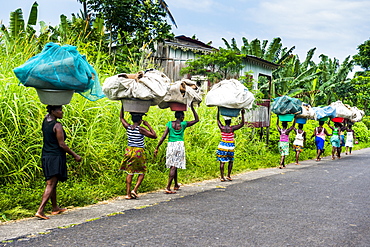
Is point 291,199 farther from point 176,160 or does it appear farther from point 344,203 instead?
point 176,160

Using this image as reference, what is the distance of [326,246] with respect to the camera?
4.47 m

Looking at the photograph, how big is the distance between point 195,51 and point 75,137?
39.5 ft

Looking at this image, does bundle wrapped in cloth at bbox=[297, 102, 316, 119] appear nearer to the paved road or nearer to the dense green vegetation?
the dense green vegetation

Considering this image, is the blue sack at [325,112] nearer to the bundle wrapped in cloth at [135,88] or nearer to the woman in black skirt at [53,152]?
the bundle wrapped in cloth at [135,88]

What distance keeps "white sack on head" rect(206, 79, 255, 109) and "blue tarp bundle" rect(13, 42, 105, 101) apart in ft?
13.3

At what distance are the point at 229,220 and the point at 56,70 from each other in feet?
9.88

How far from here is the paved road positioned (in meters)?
4.49

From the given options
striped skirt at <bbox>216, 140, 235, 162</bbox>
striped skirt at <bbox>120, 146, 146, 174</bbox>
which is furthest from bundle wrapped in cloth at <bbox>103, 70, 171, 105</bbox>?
striped skirt at <bbox>216, 140, 235, 162</bbox>

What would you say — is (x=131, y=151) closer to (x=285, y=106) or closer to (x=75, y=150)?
(x=75, y=150)

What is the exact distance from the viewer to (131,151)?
A: 22.2 feet

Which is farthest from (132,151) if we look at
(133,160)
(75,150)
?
(75,150)

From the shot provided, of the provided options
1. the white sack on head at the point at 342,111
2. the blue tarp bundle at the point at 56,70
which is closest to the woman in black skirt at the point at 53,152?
the blue tarp bundle at the point at 56,70

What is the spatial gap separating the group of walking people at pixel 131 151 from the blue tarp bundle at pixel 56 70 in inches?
16.0

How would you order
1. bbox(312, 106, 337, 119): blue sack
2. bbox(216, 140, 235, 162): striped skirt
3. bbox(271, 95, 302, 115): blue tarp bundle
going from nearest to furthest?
bbox(216, 140, 235, 162): striped skirt → bbox(271, 95, 302, 115): blue tarp bundle → bbox(312, 106, 337, 119): blue sack
